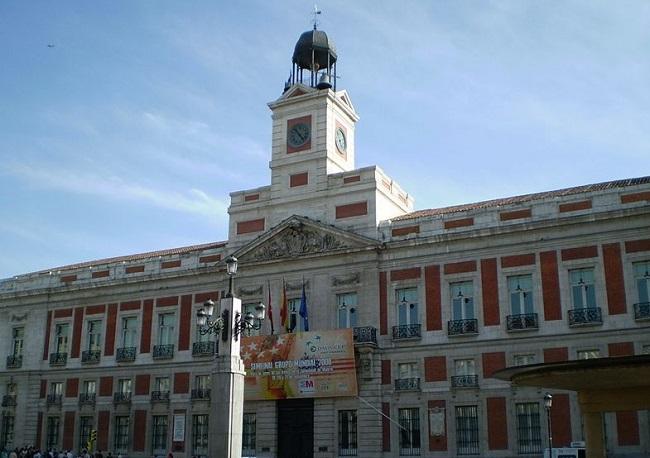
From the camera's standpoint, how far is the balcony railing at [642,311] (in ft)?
103

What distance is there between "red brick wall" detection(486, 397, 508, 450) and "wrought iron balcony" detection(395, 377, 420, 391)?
3244 millimetres

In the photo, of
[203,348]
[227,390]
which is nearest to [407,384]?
[203,348]

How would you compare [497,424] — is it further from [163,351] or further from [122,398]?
[122,398]

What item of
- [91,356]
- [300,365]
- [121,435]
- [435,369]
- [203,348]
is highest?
[203,348]

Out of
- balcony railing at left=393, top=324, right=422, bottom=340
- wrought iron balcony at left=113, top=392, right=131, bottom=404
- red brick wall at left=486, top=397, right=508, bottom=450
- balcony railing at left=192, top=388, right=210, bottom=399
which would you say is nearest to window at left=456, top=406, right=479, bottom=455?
red brick wall at left=486, top=397, right=508, bottom=450

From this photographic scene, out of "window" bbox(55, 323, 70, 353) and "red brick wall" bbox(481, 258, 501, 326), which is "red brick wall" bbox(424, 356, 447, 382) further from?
"window" bbox(55, 323, 70, 353)

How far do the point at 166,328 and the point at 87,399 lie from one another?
589 cm

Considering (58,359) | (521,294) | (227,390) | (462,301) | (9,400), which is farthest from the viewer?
(9,400)

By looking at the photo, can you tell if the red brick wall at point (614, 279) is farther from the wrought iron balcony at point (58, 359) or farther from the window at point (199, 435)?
the wrought iron balcony at point (58, 359)

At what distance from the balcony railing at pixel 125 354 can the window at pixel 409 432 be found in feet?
50.5

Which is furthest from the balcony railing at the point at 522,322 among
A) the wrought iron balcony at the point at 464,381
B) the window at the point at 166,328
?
the window at the point at 166,328

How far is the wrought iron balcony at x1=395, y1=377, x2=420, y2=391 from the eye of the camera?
35031 mm

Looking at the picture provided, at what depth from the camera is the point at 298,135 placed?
41719 millimetres

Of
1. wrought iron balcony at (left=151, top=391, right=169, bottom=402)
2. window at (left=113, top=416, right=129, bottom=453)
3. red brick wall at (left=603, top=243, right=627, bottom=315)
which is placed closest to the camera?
red brick wall at (left=603, top=243, right=627, bottom=315)
